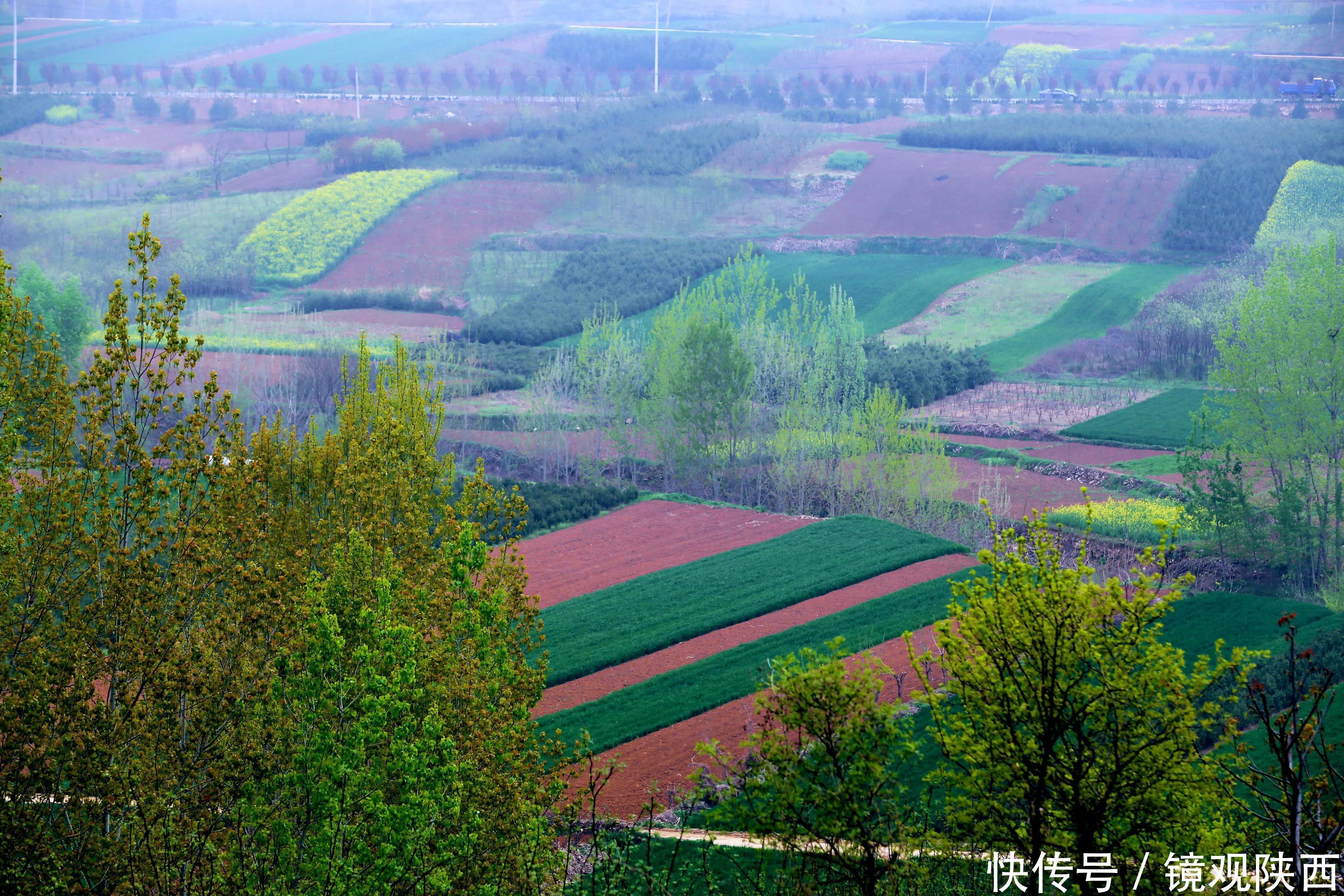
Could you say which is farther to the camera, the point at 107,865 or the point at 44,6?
the point at 44,6

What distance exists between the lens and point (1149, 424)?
50.9 m

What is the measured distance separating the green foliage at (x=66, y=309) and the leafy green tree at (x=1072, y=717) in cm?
5104

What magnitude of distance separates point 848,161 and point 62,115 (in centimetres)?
6724

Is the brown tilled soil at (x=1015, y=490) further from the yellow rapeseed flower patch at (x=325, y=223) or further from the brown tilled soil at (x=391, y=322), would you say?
the yellow rapeseed flower patch at (x=325, y=223)

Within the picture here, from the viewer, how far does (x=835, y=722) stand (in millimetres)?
11781

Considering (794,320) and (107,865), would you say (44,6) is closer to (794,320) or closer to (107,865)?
(794,320)

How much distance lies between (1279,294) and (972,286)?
3967 cm

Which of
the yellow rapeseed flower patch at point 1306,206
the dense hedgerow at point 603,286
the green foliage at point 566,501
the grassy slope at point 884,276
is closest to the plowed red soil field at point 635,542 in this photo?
the green foliage at point 566,501

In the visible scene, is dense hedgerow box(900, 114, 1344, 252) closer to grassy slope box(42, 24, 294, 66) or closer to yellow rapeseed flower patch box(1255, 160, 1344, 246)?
yellow rapeseed flower patch box(1255, 160, 1344, 246)

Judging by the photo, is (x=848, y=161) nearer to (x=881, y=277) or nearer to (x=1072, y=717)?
(x=881, y=277)

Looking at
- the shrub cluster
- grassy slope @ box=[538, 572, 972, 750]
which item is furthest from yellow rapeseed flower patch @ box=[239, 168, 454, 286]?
grassy slope @ box=[538, 572, 972, 750]

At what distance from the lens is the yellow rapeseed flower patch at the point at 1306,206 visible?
73.3 metres

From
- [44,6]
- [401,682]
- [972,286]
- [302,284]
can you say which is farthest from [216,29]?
[401,682]

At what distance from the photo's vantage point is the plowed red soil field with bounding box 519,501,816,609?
35062 mm
